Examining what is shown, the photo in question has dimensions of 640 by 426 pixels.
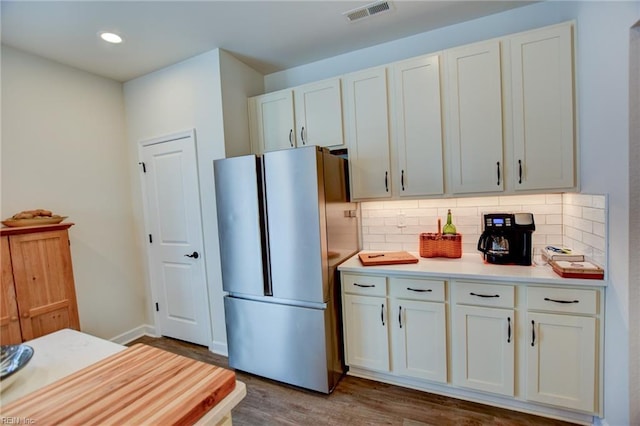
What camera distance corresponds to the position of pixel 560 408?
179cm

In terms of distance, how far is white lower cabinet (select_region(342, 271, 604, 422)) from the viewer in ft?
5.57

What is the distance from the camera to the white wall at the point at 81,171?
2.41 meters

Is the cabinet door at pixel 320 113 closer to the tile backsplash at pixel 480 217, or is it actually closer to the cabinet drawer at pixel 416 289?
the tile backsplash at pixel 480 217

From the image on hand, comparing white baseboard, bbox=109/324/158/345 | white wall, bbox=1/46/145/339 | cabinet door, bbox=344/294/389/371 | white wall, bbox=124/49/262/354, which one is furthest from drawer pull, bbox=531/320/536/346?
white wall, bbox=1/46/145/339

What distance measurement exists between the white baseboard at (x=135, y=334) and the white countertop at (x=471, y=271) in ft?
8.11

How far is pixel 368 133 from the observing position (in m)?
2.42

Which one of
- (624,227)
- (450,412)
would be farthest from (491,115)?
(450,412)

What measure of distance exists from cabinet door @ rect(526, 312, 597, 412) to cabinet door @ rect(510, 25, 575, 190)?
0.87 m

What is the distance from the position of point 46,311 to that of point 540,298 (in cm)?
340

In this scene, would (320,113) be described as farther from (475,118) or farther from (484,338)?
(484,338)

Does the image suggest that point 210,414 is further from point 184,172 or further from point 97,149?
point 97,149

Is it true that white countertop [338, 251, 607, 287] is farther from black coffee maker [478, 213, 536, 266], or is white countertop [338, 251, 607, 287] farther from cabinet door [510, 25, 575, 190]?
cabinet door [510, 25, 575, 190]

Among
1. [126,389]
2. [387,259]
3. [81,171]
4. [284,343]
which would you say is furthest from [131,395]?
[81,171]

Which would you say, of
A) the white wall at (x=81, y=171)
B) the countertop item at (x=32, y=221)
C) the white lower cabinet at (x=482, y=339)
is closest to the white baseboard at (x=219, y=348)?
the white wall at (x=81, y=171)
